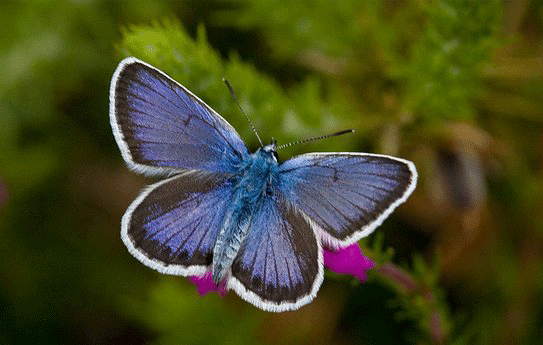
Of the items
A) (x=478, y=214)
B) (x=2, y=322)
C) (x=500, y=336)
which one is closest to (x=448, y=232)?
(x=478, y=214)

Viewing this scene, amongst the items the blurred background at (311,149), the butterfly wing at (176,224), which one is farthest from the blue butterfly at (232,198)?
the blurred background at (311,149)

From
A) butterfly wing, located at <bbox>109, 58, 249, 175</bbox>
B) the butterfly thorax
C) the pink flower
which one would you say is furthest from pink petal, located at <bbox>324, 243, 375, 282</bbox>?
butterfly wing, located at <bbox>109, 58, 249, 175</bbox>

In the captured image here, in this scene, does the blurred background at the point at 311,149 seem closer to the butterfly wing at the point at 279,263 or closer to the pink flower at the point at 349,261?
the pink flower at the point at 349,261

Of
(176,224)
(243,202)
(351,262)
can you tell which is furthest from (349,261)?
Answer: (176,224)

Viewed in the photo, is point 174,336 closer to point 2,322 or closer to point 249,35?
point 2,322

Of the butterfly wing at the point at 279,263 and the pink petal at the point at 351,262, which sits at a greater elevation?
the butterfly wing at the point at 279,263

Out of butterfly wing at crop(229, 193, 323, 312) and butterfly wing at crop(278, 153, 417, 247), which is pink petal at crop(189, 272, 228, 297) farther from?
butterfly wing at crop(278, 153, 417, 247)

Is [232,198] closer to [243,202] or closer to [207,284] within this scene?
[243,202]

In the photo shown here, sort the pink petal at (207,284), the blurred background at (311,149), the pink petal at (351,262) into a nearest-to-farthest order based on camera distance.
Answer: the pink petal at (351,262) < the pink petal at (207,284) < the blurred background at (311,149)
